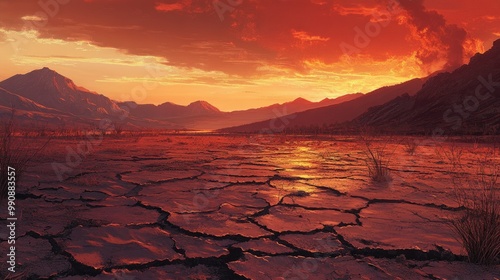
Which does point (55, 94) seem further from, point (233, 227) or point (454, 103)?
point (233, 227)

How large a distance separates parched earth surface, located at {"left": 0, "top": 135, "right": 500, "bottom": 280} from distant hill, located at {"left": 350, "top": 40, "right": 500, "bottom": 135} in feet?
55.9

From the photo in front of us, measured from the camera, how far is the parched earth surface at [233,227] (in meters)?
1.83

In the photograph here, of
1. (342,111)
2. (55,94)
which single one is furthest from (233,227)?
(55,94)

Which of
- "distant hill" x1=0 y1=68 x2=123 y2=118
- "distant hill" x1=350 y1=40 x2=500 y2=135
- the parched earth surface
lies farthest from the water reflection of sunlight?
"distant hill" x1=0 y1=68 x2=123 y2=118

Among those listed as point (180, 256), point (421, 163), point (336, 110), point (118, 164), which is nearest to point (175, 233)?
point (180, 256)

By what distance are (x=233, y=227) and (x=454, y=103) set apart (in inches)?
1069

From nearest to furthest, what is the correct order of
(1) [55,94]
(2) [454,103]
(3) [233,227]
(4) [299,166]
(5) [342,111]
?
(3) [233,227] < (4) [299,166] < (2) [454,103] < (5) [342,111] < (1) [55,94]

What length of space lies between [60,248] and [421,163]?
5234 mm

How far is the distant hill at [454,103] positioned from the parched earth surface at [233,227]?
55.9 feet

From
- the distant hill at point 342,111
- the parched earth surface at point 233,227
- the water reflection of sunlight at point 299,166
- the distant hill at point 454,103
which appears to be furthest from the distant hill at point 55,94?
the parched earth surface at point 233,227

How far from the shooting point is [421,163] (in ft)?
18.8

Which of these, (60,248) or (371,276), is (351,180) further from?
(60,248)

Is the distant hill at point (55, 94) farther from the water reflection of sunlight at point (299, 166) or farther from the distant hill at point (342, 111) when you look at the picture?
the water reflection of sunlight at point (299, 166)

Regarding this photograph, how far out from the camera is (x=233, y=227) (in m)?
2.46
